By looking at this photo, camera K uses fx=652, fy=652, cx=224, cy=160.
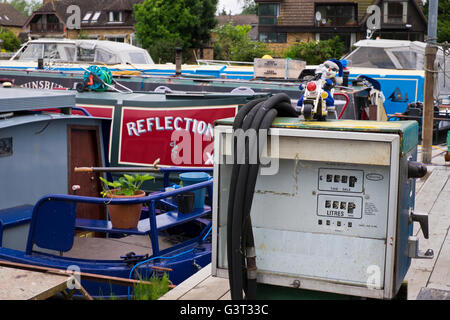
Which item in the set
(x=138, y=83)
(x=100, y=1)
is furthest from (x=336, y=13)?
(x=138, y=83)

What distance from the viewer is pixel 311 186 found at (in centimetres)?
378

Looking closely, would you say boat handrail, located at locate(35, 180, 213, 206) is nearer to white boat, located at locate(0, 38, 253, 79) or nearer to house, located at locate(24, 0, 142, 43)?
white boat, located at locate(0, 38, 253, 79)

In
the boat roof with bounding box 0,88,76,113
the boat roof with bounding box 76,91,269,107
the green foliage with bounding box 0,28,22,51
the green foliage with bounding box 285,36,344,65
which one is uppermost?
the green foliage with bounding box 0,28,22,51

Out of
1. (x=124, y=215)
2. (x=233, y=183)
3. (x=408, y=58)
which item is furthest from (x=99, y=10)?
(x=233, y=183)

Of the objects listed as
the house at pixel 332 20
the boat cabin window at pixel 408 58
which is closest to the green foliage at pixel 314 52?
the house at pixel 332 20

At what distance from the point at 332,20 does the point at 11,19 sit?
173 feet

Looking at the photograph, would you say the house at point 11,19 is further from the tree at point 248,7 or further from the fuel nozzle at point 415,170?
the fuel nozzle at point 415,170

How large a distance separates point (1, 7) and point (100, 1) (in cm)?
2565

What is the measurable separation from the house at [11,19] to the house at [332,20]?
46.7 m

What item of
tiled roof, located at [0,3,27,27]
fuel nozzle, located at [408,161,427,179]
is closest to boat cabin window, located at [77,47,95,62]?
fuel nozzle, located at [408,161,427,179]

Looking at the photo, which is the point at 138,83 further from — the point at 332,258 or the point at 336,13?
the point at 336,13

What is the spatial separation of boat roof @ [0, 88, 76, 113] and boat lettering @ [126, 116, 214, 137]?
165 centimetres

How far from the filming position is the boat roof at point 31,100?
6.18 metres

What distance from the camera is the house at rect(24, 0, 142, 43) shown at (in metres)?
61.7
